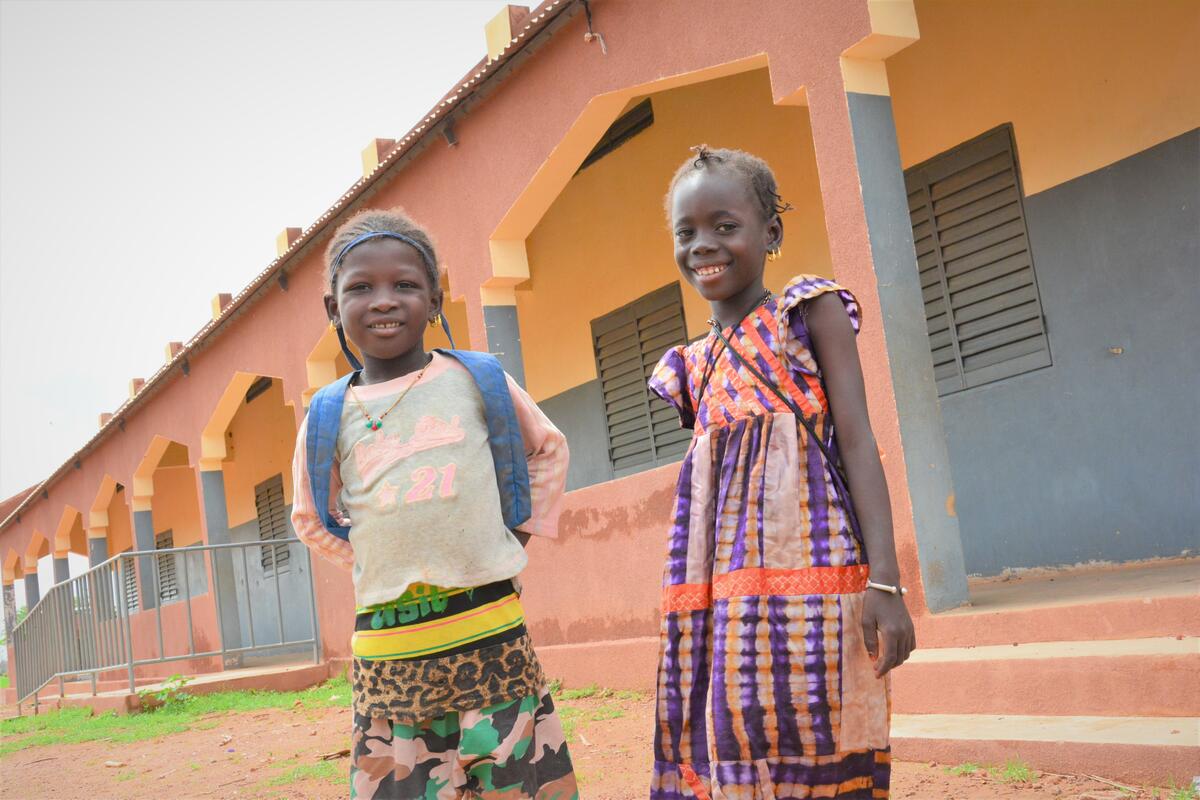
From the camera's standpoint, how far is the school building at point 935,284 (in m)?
3.99

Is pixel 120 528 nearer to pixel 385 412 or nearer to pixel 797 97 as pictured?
pixel 797 97

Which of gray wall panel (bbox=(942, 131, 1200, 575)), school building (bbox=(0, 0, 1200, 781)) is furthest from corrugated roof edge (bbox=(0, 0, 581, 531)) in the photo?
gray wall panel (bbox=(942, 131, 1200, 575))

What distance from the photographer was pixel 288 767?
17.6 feet

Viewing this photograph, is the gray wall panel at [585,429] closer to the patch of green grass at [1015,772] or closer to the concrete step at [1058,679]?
the concrete step at [1058,679]

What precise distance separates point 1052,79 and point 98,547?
580 inches

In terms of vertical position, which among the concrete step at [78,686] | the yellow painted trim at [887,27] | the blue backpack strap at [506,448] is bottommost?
the concrete step at [78,686]

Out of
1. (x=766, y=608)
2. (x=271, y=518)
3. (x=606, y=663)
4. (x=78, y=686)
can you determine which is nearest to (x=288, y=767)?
(x=606, y=663)

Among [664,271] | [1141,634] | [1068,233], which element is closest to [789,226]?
[664,271]

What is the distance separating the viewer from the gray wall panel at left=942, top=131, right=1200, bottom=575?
5.23 meters

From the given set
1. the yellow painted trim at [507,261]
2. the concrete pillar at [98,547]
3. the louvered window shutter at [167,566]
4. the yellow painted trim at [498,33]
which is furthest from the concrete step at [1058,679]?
the louvered window shutter at [167,566]

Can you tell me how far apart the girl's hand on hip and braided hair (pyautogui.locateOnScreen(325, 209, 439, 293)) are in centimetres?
117

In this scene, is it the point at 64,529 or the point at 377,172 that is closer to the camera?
the point at 377,172

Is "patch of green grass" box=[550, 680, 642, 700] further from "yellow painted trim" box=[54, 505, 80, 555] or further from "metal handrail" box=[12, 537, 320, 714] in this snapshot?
"yellow painted trim" box=[54, 505, 80, 555]

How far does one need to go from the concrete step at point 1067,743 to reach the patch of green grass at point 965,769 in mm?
28
